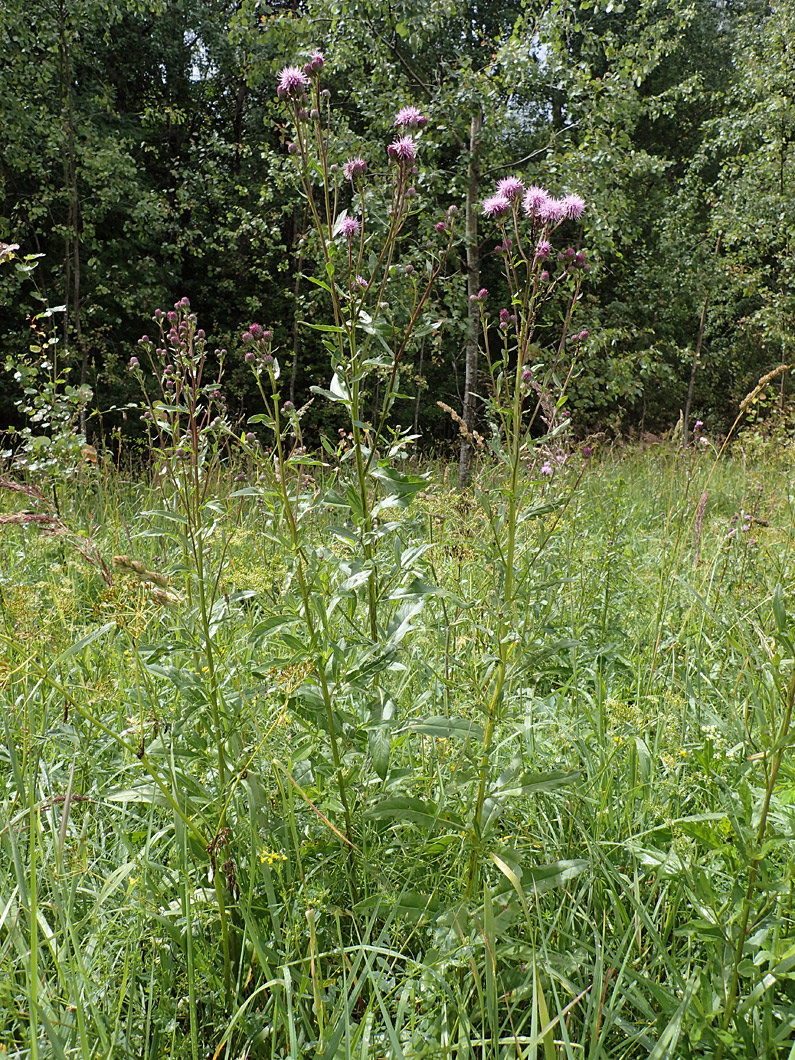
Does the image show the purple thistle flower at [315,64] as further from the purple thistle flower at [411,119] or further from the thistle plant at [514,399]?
the thistle plant at [514,399]

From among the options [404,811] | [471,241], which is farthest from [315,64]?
[471,241]

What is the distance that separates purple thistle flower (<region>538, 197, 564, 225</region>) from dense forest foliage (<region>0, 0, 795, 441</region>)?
989 millimetres

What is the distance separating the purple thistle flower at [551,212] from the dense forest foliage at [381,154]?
0.99m

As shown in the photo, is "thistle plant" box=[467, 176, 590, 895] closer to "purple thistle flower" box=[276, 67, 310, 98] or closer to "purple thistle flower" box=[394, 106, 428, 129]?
"purple thistle flower" box=[394, 106, 428, 129]

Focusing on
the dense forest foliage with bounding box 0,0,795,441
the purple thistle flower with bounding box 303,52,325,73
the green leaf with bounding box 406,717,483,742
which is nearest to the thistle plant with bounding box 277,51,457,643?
the purple thistle flower with bounding box 303,52,325,73

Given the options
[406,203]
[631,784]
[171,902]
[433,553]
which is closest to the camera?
[171,902]

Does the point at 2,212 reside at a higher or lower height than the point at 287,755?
higher

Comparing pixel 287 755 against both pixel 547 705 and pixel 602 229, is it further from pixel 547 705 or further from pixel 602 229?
pixel 602 229

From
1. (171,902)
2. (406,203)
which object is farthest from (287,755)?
(406,203)

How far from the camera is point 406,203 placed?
1587mm

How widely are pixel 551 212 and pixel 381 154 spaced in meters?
4.70

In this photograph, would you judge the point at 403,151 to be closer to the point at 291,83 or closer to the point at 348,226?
the point at 348,226

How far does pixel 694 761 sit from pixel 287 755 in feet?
2.93

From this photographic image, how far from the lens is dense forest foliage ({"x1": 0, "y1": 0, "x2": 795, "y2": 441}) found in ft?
17.0
